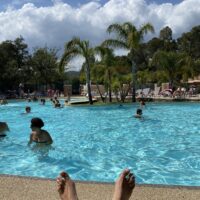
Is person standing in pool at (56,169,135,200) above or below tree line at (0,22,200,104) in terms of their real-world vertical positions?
below

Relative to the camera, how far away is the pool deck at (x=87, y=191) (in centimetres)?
399

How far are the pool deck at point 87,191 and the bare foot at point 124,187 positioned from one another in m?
0.66

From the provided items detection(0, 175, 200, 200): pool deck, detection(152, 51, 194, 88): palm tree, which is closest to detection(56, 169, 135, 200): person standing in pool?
detection(0, 175, 200, 200): pool deck

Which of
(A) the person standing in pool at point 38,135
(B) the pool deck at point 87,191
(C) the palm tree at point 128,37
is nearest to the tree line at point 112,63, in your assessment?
(C) the palm tree at point 128,37

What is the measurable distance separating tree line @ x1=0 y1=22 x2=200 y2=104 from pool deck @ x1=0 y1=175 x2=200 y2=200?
21.9 meters

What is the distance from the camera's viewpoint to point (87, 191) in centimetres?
418

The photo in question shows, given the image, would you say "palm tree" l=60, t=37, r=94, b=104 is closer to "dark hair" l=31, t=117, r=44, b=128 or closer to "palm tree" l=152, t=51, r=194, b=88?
"palm tree" l=152, t=51, r=194, b=88

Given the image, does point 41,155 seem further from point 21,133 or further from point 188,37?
point 188,37

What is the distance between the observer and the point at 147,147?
9.22 metres

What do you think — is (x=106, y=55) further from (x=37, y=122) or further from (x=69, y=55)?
(x=37, y=122)

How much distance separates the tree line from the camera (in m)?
26.7

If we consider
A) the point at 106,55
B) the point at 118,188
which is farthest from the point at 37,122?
the point at 106,55

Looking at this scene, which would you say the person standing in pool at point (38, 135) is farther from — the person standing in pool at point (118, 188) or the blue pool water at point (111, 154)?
the person standing in pool at point (118, 188)

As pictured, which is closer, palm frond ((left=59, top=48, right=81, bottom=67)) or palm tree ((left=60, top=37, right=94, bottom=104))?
palm tree ((left=60, top=37, right=94, bottom=104))
